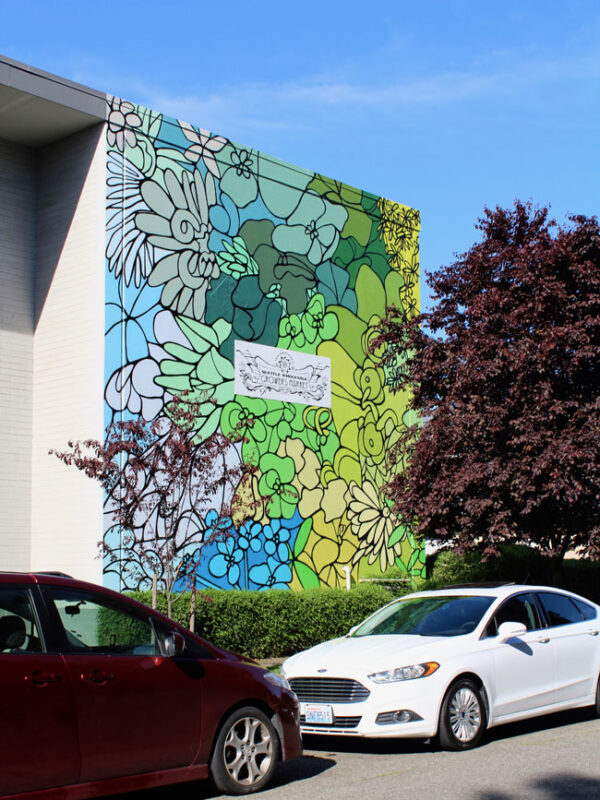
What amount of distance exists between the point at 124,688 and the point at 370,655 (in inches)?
122

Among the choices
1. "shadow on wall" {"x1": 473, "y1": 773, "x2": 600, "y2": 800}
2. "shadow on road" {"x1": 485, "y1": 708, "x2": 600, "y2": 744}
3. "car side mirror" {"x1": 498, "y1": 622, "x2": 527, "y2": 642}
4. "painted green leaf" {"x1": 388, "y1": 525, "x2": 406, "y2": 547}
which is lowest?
"shadow on road" {"x1": 485, "y1": 708, "x2": 600, "y2": 744}

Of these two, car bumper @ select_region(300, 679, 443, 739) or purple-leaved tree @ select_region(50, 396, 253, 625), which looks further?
purple-leaved tree @ select_region(50, 396, 253, 625)

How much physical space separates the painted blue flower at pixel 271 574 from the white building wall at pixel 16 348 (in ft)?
12.9

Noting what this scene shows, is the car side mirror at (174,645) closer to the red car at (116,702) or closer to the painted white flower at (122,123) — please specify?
the red car at (116,702)

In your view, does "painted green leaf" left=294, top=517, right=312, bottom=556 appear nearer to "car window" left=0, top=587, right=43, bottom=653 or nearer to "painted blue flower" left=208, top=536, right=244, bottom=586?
"painted blue flower" left=208, top=536, right=244, bottom=586

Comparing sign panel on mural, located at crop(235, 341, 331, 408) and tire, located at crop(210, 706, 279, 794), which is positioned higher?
sign panel on mural, located at crop(235, 341, 331, 408)

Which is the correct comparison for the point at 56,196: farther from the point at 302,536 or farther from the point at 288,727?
the point at 288,727

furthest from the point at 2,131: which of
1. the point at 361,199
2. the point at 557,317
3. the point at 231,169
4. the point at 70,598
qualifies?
the point at 70,598

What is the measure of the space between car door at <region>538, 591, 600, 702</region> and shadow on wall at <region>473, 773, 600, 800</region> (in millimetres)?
2685

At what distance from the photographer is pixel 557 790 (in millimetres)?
7133

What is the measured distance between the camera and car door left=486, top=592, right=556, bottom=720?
→ 944 centimetres

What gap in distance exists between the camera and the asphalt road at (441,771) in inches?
283

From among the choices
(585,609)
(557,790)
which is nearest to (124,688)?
(557,790)

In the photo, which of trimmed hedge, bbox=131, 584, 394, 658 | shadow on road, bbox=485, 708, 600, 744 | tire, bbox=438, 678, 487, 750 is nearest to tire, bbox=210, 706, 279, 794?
tire, bbox=438, 678, 487, 750
